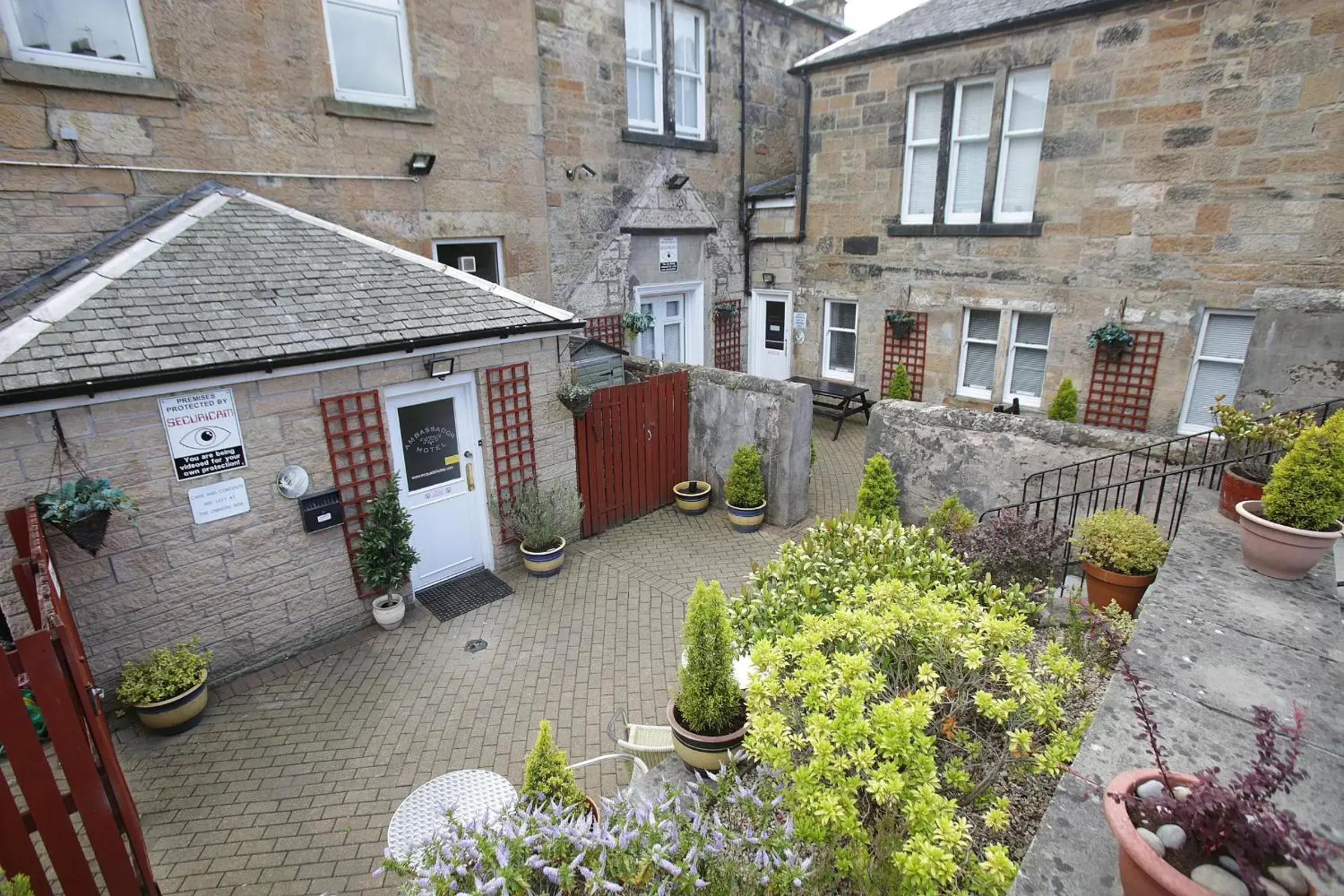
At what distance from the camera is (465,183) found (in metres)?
10.0

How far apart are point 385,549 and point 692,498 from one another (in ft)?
15.0

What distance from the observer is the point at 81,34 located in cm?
694

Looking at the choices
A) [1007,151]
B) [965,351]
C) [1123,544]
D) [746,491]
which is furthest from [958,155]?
[1123,544]

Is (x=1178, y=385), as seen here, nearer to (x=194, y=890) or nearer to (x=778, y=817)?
(x=778, y=817)

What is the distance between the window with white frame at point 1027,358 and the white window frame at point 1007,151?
1.69 meters

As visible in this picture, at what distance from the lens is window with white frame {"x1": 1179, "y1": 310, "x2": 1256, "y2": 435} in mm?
10125

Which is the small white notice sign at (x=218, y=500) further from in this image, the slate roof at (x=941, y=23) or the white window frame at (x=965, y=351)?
the slate roof at (x=941, y=23)

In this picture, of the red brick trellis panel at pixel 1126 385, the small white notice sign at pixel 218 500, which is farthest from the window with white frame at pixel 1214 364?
the small white notice sign at pixel 218 500

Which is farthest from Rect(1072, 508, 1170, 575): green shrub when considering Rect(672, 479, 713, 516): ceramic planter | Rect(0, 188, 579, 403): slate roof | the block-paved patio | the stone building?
Rect(0, 188, 579, 403): slate roof

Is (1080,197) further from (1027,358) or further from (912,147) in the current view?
(912,147)

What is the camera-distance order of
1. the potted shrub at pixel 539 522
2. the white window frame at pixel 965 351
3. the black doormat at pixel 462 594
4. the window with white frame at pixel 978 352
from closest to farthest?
the black doormat at pixel 462 594
the potted shrub at pixel 539 522
the white window frame at pixel 965 351
the window with white frame at pixel 978 352

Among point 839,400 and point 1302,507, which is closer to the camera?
point 1302,507

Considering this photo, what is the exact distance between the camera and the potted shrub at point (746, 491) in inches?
368

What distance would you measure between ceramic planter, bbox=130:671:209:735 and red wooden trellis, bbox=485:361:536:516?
359cm
